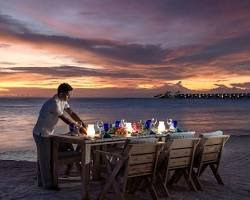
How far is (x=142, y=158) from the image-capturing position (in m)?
6.39

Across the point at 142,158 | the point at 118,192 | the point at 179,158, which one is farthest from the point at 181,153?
the point at 118,192

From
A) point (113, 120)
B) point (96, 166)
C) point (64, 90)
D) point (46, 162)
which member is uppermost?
point (64, 90)

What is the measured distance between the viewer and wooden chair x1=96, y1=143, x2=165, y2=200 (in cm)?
623

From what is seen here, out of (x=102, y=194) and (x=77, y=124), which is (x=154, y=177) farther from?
(x=77, y=124)

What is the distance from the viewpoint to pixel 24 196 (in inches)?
272

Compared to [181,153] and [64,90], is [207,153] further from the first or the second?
[64,90]

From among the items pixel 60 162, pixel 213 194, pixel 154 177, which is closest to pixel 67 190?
pixel 60 162

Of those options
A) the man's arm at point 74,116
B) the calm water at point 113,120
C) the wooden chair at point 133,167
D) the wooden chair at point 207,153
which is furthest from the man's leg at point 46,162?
the calm water at point 113,120

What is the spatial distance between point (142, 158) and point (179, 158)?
881 millimetres

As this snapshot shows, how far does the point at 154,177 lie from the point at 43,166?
1.90 meters

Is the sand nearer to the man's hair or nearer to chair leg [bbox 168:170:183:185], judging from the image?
chair leg [bbox 168:170:183:185]

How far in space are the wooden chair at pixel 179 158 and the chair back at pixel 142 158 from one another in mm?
331

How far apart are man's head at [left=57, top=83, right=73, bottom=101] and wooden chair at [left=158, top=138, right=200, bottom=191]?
A: 1.79 metres

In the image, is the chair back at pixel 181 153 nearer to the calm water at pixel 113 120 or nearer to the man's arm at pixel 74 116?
the man's arm at pixel 74 116
